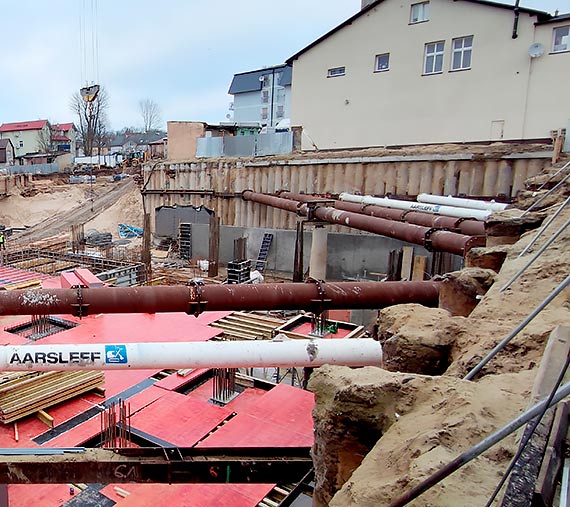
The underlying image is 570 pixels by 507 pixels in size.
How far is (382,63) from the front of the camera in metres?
25.1

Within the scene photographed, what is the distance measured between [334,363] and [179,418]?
4.40 meters

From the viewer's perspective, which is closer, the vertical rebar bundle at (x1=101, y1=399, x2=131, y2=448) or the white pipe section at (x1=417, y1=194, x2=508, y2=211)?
the vertical rebar bundle at (x1=101, y1=399, x2=131, y2=448)

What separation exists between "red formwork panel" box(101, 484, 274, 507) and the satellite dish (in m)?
21.5

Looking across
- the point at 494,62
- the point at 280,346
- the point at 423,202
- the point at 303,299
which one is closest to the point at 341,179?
the point at 423,202

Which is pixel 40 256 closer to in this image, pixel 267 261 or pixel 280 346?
pixel 267 261

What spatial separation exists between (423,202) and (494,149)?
4.49m

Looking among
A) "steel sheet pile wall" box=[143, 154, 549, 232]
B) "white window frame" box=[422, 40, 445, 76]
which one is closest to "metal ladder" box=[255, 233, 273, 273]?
"steel sheet pile wall" box=[143, 154, 549, 232]

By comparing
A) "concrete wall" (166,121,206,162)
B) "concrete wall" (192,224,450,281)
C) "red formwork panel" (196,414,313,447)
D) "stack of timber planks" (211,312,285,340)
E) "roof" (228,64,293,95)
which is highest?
"roof" (228,64,293,95)

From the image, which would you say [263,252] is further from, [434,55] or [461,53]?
[461,53]

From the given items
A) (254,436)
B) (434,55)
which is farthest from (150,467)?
(434,55)

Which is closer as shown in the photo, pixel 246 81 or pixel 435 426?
pixel 435 426

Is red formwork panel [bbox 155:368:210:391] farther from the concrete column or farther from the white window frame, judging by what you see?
the white window frame

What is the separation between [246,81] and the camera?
61156 mm

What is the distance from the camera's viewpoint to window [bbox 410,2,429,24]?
2311 cm
